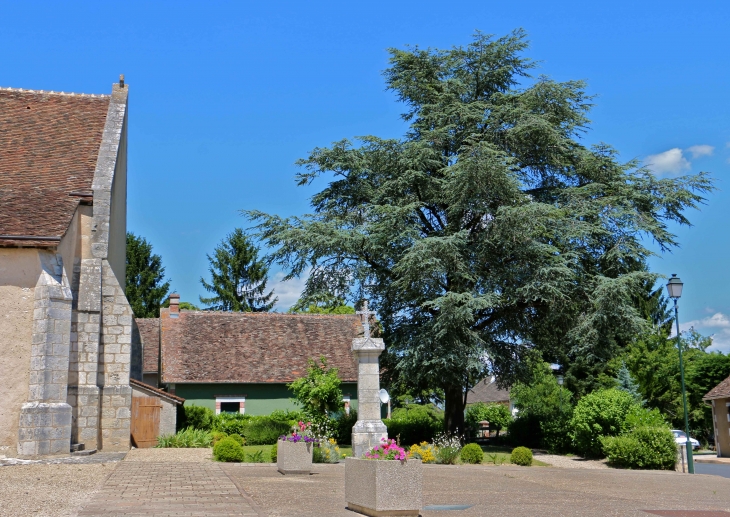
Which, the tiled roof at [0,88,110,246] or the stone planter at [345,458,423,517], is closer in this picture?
the stone planter at [345,458,423,517]

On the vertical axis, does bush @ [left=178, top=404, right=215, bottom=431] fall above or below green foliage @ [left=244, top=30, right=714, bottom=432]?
below

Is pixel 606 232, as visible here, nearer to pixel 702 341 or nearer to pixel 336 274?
pixel 336 274

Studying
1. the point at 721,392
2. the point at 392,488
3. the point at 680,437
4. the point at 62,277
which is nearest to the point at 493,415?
the point at 721,392

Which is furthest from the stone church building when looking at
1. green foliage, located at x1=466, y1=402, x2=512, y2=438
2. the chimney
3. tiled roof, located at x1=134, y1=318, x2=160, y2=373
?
green foliage, located at x1=466, y1=402, x2=512, y2=438

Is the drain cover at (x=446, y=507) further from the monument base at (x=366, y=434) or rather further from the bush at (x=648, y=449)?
the bush at (x=648, y=449)

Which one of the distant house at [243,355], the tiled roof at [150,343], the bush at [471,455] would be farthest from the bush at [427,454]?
the tiled roof at [150,343]

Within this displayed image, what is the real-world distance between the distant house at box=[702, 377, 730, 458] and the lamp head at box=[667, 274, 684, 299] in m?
11.1

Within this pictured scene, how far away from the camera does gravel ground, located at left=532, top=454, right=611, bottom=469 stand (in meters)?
19.0

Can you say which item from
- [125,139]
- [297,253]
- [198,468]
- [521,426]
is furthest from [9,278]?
[521,426]

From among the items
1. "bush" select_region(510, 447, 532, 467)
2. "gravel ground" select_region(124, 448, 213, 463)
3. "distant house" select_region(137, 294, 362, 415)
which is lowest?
"bush" select_region(510, 447, 532, 467)

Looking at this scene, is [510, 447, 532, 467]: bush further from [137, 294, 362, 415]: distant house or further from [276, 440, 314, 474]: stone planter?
[137, 294, 362, 415]: distant house

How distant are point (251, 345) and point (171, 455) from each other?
1423cm

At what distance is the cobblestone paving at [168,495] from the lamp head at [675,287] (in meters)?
12.9

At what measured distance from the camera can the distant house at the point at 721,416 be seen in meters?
28.4
